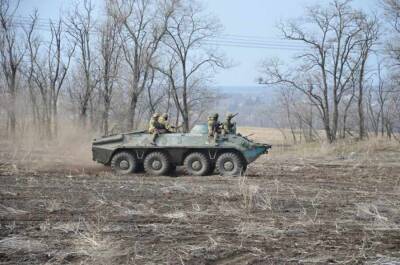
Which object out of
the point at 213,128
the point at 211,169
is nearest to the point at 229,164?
the point at 211,169

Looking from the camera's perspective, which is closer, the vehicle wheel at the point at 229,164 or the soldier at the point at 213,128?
the vehicle wheel at the point at 229,164

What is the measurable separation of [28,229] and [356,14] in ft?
103

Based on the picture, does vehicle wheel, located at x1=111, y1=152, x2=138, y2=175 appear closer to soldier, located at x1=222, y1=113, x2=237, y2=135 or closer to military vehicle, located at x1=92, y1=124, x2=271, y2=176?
military vehicle, located at x1=92, y1=124, x2=271, y2=176

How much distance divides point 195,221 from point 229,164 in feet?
25.3

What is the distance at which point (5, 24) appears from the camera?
39781 mm

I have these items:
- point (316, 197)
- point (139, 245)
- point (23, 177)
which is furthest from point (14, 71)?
point (139, 245)

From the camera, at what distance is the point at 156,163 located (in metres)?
16.5

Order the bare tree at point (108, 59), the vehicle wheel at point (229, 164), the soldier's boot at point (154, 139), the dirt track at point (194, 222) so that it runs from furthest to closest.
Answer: the bare tree at point (108, 59)
the soldier's boot at point (154, 139)
the vehicle wheel at point (229, 164)
the dirt track at point (194, 222)

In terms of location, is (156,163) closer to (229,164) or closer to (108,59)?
(229,164)

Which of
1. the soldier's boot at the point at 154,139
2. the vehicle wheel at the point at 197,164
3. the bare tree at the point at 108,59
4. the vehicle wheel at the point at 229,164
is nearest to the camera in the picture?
the vehicle wheel at the point at 229,164

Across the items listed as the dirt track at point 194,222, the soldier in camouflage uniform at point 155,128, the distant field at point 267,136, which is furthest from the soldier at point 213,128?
the distant field at point 267,136

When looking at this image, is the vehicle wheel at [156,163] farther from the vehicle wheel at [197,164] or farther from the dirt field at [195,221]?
the dirt field at [195,221]

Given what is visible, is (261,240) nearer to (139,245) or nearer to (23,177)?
(139,245)

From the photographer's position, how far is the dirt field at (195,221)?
629 centimetres
